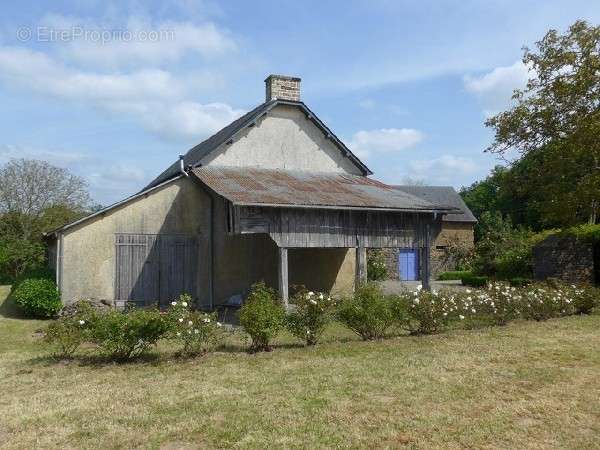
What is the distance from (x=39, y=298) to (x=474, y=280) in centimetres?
1890

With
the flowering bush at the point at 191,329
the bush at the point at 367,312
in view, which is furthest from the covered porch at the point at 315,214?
the flowering bush at the point at 191,329

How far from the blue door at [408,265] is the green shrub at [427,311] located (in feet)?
74.6

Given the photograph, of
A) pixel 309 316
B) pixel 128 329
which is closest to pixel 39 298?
pixel 128 329

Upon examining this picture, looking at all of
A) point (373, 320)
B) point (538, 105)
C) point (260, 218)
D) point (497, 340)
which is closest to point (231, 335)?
point (373, 320)

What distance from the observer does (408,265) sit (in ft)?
113

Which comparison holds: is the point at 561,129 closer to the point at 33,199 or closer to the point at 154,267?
the point at 154,267

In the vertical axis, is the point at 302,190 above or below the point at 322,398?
above

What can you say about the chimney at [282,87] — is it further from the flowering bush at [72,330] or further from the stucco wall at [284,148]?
the flowering bush at [72,330]

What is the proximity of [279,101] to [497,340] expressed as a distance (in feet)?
34.8

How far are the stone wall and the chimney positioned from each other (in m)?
11.0

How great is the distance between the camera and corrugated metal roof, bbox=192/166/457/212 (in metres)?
14.0

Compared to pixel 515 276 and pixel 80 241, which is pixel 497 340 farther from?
pixel 515 276

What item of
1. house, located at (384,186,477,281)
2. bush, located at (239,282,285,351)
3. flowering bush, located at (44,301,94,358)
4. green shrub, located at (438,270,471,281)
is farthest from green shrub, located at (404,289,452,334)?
house, located at (384,186,477,281)

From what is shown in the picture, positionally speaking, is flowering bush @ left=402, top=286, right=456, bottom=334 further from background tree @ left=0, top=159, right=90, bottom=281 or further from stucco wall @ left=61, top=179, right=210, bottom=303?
background tree @ left=0, top=159, right=90, bottom=281
